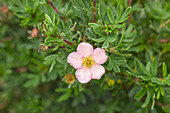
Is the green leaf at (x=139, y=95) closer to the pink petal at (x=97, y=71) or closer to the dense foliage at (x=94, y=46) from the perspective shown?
the dense foliage at (x=94, y=46)

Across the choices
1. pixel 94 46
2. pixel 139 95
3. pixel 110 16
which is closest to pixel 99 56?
pixel 94 46

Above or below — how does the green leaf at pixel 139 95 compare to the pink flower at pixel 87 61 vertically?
below

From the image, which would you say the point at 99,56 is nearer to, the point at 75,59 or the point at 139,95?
the point at 75,59

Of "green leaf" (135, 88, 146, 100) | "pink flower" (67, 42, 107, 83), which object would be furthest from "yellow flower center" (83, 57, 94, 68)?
"green leaf" (135, 88, 146, 100)

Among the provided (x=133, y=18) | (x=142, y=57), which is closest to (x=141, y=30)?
(x=133, y=18)

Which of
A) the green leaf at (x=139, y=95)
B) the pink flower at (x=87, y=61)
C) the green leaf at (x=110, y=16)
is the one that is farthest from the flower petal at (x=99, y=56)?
the green leaf at (x=139, y=95)

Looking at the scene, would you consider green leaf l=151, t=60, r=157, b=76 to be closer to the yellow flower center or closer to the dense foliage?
the dense foliage

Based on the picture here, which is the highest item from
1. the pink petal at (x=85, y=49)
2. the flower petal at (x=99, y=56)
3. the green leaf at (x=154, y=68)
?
the pink petal at (x=85, y=49)
